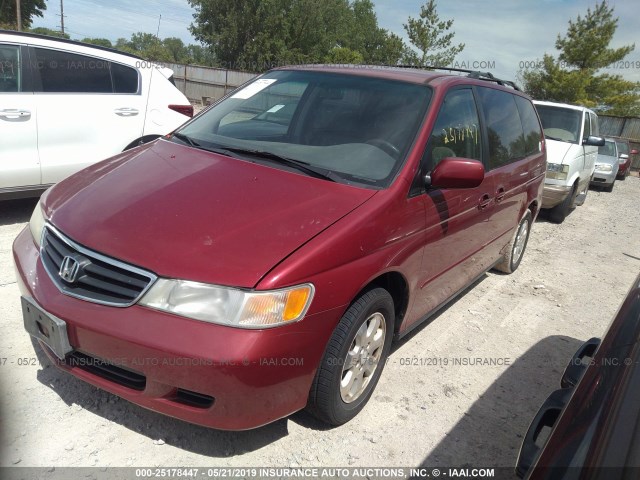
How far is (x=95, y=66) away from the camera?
17.1 ft

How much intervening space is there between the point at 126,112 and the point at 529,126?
13.4 ft

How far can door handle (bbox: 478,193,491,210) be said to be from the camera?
3662mm

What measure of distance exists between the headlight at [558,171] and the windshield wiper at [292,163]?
6141 mm

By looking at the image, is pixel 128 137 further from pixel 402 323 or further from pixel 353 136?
pixel 402 323

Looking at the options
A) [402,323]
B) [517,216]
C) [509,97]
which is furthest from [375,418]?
[509,97]

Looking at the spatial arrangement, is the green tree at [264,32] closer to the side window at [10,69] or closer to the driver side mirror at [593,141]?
the driver side mirror at [593,141]

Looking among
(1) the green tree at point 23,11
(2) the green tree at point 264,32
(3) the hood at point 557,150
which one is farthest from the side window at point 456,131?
(1) the green tree at point 23,11

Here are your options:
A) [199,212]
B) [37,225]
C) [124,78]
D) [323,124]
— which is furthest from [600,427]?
[124,78]

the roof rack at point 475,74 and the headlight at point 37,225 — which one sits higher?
the roof rack at point 475,74

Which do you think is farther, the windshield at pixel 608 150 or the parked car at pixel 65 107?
the windshield at pixel 608 150

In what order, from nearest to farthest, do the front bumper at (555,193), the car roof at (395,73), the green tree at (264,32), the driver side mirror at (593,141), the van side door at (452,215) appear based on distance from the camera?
the van side door at (452,215) → the car roof at (395,73) → the front bumper at (555,193) → the driver side mirror at (593,141) → the green tree at (264,32)

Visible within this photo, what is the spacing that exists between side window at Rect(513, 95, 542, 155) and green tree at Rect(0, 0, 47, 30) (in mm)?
46702

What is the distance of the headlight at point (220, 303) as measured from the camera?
6.79ft

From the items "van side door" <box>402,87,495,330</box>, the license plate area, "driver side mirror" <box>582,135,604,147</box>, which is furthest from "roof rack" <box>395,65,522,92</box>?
"driver side mirror" <box>582,135,604,147</box>
